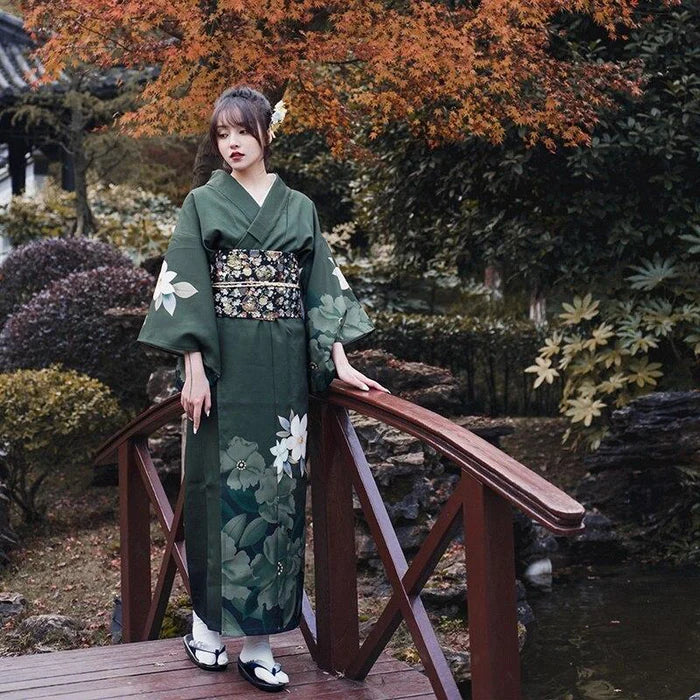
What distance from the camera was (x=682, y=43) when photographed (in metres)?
7.55

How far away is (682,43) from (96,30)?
4129mm

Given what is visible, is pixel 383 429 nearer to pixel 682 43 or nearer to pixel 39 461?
pixel 39 461

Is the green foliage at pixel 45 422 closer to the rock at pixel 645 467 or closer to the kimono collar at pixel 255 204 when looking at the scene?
the rock at pixel 645 467

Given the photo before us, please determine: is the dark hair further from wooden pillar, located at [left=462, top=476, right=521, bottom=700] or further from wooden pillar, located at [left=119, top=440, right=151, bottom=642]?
wooden pillar, located at [left=119, top=440, right=151, bottom=642]

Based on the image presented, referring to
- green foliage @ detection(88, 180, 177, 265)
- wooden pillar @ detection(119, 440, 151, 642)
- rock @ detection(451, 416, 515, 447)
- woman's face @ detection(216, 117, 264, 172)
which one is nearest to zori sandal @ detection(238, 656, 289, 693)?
wooden pillar @ detection(119, 440, 151, 642)

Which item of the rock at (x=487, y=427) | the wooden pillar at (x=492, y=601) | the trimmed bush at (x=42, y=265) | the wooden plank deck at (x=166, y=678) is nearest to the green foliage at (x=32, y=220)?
the trimmed bush at (x=42, y=265)

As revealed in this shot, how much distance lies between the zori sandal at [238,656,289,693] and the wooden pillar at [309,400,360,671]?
0.19m

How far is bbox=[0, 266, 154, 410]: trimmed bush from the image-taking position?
8508 millimetres

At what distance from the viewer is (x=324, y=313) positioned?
3391 mm

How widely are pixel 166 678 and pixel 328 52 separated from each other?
11.6ft

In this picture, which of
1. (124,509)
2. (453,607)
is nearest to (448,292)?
(453,607)

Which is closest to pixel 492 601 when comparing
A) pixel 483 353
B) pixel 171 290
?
pixel 171 290

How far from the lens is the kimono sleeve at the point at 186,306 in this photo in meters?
3.18

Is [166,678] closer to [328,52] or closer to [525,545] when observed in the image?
[328,52]
